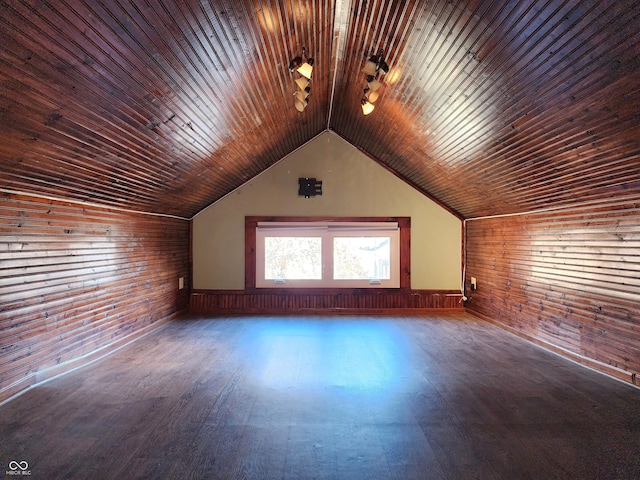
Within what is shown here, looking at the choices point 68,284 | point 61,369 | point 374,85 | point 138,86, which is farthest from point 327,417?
point 374,85

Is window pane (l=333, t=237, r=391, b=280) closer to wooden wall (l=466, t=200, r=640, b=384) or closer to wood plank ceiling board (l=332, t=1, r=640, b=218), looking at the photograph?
wooden wall (l=466, t=200, r=640, b=384)

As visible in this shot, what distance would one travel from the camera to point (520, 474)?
6.84ft

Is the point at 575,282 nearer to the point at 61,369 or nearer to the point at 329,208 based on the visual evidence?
the point at 329,208

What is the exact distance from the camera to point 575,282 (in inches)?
164

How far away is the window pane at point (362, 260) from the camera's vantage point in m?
6.97

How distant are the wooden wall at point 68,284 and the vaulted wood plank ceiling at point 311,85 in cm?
28

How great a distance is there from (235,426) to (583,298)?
3807 mm

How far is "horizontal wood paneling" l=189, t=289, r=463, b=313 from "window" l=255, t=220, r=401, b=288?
0.15 metres

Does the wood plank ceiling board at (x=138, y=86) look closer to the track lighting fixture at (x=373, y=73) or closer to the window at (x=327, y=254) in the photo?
the track lighting fixture at (x=373, y=73)

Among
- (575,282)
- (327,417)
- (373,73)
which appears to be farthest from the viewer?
(575,282)

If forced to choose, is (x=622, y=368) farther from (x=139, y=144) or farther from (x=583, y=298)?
(x=139, y=144)

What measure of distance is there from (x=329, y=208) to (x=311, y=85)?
280 cm

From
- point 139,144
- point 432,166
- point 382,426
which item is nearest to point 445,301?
point 432,166

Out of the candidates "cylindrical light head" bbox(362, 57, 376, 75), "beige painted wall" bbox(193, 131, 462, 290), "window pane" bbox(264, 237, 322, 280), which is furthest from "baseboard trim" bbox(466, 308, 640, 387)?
"cylindrical light head" bbox(362, 57, 376, 75)
